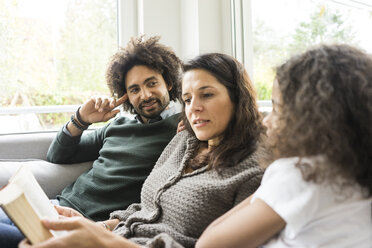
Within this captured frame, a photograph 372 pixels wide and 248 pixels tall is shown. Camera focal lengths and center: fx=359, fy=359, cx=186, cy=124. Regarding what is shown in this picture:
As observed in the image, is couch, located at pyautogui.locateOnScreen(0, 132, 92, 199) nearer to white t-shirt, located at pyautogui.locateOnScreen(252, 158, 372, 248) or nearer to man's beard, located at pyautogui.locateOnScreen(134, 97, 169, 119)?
man's beard, located at pyautogui.locateOnScreen(134, 97, 169, 119)

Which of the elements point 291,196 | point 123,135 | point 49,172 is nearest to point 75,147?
point 49,172

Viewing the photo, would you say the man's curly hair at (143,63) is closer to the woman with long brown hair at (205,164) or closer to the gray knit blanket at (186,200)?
the woman with long brown hair at (205,164)

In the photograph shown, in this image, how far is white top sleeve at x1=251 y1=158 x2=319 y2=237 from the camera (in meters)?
0.73

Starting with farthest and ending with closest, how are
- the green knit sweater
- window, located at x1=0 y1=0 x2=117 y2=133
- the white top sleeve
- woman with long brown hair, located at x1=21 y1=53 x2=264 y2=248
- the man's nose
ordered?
1. window, located at x1=0 y1=0 x2=117 y2=133
2. the man's nose
3. the green knit sweater
4. woman with long brown hair, located at x1=21 y1=53 x2=264 y2=248
5. the white top sleeve

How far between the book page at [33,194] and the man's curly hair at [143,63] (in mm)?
936

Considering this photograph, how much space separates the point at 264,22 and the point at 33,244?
1.67m

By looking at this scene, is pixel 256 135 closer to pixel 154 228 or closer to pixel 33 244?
pixel 154 228

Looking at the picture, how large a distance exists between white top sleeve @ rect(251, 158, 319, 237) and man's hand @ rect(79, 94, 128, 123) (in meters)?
1.30

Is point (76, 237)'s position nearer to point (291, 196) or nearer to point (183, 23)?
point (291, 196)

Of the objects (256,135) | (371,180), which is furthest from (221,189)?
(371,180)

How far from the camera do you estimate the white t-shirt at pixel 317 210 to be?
0.73 m

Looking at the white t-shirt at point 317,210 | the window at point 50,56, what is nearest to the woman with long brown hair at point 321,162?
the white t-shirt at point 317,210

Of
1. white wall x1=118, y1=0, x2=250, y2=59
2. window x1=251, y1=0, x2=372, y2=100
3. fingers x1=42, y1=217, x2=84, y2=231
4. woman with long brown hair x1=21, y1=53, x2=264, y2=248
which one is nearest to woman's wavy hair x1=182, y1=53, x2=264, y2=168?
woman with long brown hair x1=21, y1=53, x2=264, y2=248

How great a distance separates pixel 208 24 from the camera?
216 cm
